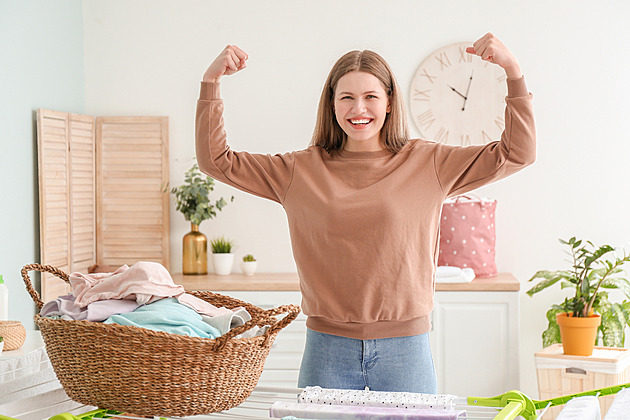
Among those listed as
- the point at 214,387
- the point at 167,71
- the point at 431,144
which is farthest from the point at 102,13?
the point at 214,387

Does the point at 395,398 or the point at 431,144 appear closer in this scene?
the point at 395,398

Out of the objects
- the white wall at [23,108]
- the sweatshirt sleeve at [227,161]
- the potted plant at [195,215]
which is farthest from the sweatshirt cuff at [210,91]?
the potted plant at [195,215]

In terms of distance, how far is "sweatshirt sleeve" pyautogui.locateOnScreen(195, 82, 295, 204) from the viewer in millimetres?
1610

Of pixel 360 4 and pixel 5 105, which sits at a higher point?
pixel 360 4

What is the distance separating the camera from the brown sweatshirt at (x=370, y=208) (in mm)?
1576

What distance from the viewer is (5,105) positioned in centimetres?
297

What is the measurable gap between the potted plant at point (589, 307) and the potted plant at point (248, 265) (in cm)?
129

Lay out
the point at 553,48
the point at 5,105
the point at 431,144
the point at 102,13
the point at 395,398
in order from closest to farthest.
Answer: the point at 395,398
the point at 431,144
the point at 5,105
the point at 553,48
the point at 102,13

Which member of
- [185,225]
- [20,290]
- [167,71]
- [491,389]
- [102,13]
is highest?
[102,13]

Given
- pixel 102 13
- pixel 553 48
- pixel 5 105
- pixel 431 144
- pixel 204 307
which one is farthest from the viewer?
pixel 102 13

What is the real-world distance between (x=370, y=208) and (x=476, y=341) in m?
1.74

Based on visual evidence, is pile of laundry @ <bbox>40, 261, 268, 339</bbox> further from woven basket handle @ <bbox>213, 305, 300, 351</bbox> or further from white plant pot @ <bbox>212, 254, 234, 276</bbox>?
white plant pot @ <bbox>212, 254, 234, 276</bbox>

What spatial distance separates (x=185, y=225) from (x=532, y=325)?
1789 mm

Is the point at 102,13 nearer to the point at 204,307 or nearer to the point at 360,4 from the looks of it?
the point at 360,4
